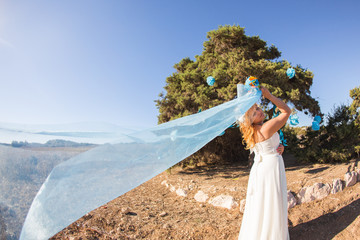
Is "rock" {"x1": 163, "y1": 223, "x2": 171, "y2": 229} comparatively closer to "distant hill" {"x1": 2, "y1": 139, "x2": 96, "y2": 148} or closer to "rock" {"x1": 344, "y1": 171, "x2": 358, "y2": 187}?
"distant hill" {"x1": 2, "y1": 139, "x2": 96, "y2": 148}

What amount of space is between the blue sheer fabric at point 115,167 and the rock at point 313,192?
3.04 meters

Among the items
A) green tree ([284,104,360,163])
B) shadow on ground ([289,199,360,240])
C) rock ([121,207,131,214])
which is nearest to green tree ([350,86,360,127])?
green tree ([284,104,360,163])

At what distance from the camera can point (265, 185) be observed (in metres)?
2.79

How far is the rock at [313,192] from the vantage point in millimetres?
4691

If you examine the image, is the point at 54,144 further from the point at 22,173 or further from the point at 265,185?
the point at 265,185

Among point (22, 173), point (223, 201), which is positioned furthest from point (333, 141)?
→ point (22, 173)

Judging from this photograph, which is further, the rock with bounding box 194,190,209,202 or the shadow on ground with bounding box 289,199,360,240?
the rock with bounding box 194,190,209,202

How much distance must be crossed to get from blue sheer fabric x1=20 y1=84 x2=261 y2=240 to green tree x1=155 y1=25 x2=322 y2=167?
13.6 ft

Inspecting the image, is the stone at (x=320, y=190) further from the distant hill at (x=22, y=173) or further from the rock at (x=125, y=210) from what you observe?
the distant hill at (x=22, y=173)

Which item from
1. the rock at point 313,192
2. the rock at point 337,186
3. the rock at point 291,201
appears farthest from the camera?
the rock at point 337,186

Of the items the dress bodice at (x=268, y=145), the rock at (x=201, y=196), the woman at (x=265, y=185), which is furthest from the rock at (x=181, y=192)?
the dress bodice at (x=268, y=145)

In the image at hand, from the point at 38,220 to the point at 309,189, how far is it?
5.09 metres

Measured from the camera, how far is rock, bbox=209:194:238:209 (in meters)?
4.85

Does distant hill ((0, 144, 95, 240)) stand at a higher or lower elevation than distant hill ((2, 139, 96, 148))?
lower
